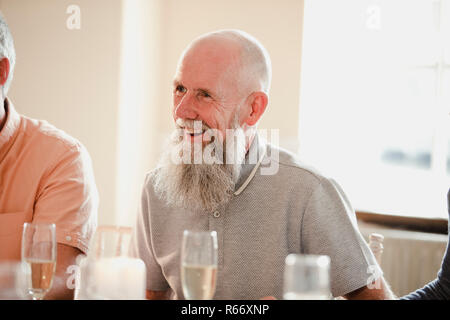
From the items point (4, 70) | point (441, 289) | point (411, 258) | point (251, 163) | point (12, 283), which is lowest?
point (411, 258)

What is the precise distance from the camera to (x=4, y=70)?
65.0 inches

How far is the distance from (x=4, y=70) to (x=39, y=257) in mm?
788

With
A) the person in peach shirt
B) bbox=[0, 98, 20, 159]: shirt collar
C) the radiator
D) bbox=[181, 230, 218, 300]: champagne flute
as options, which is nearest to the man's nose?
the person in peach shirt

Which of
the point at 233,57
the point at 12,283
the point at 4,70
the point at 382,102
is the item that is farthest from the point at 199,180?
the point at 382,102

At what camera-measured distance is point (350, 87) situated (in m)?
3.87

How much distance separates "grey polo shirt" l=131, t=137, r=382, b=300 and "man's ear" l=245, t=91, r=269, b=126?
0.55 ft

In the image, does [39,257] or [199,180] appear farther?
[199,180]

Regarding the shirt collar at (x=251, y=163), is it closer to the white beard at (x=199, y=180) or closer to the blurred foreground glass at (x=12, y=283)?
the white beard at (x=199, y=180)

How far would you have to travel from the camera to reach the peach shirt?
1.51 m

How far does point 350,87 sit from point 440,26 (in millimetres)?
687

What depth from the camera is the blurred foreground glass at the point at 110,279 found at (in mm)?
879

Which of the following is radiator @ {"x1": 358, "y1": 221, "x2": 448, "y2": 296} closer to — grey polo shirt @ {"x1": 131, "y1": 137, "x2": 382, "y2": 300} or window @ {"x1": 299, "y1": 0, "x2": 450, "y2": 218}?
window @ {"x1": 299, "y1": 0, "x2": 450, "y2": 218}

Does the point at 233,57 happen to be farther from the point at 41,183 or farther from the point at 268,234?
the point at 41,183
